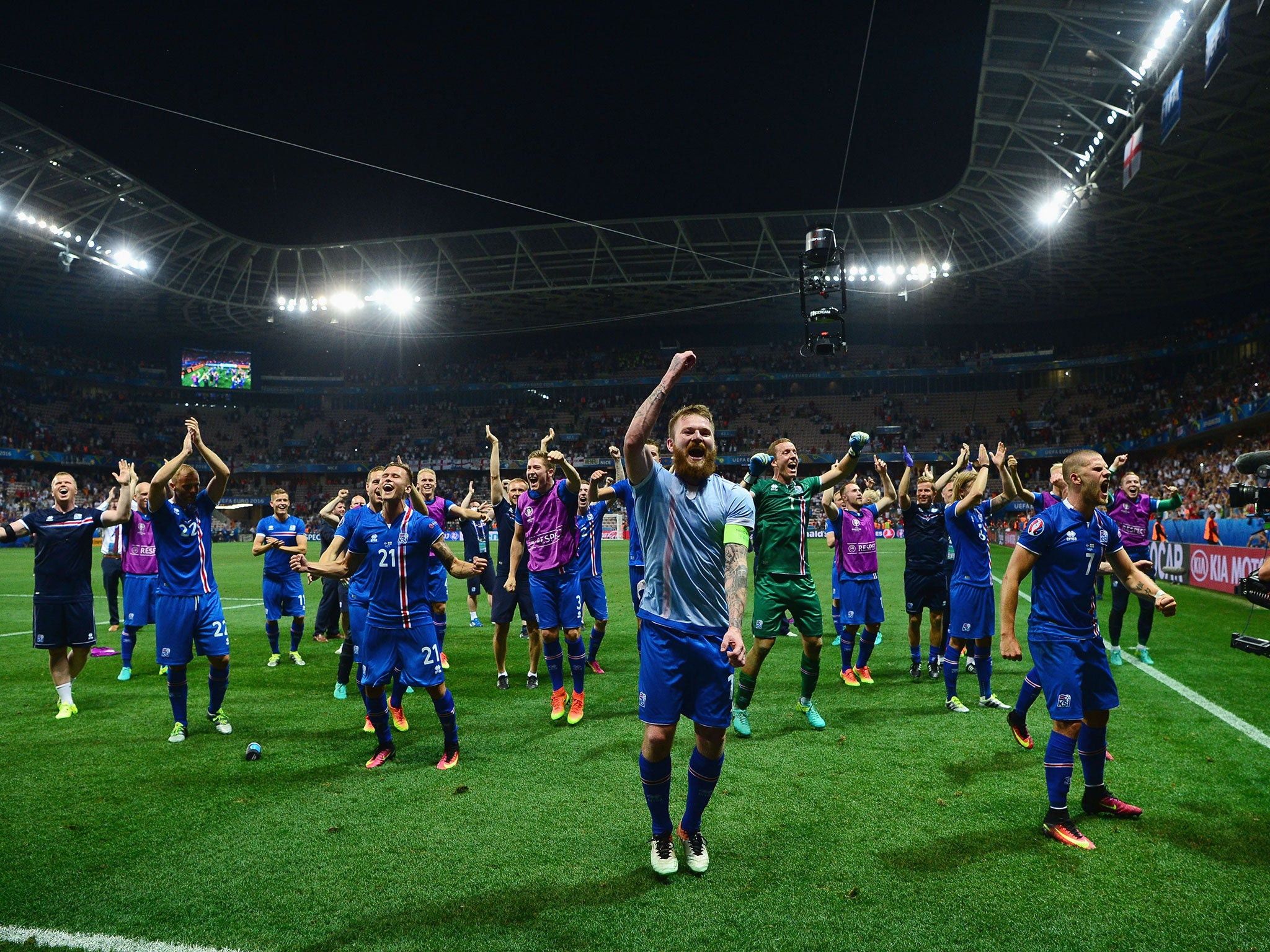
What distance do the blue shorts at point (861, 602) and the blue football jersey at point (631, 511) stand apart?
101 inches

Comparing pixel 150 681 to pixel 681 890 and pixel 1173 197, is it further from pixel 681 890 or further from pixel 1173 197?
pixel 1173 197

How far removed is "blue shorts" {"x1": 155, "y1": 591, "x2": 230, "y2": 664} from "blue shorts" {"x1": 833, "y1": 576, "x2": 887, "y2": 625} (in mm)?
6718

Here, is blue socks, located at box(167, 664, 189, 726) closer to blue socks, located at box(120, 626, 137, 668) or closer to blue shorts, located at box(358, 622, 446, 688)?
blue shorts, located at box(358, 622, 446, 688)

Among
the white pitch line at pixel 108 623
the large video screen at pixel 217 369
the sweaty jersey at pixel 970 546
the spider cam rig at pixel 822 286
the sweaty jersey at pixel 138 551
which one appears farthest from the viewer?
the large video screen at pixel 217 369

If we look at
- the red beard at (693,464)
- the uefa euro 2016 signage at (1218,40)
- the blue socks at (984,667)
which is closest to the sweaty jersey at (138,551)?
the red beard at (693,464)

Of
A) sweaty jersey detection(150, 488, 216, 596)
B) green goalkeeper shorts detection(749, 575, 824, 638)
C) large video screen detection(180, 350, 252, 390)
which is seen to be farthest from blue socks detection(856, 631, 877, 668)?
large video screen detection(180, 350, 252, 390)

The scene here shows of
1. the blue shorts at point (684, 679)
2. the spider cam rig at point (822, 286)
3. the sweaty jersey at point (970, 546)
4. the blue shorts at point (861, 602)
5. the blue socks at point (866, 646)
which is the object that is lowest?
the blue socks at point (866, 646)

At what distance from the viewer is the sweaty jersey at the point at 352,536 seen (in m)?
6.14

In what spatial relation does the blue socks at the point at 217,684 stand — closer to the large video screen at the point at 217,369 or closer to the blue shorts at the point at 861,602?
the blue shorts at the point at 861,602

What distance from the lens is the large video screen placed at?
57.5 metres

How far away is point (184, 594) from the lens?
6762mm

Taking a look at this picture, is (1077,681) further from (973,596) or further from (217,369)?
(217,369)

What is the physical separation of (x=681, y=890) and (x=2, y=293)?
58.8m

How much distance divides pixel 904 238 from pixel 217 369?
168 feet
